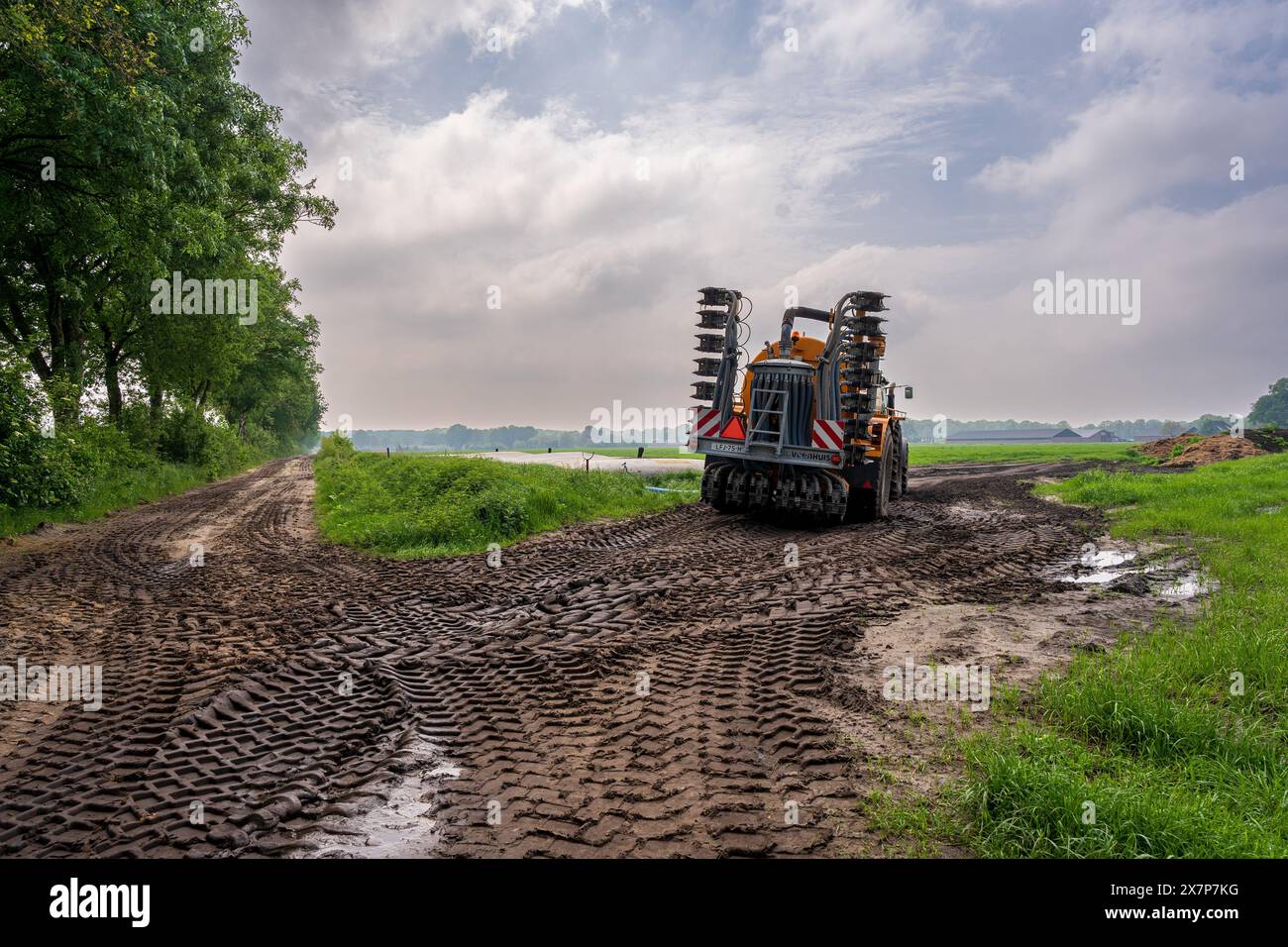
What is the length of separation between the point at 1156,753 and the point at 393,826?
4.02m

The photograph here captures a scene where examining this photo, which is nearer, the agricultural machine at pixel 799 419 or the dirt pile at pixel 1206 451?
the agricultural machine at pixel 799 419

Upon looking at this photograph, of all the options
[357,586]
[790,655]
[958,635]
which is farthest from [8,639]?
[958,635]

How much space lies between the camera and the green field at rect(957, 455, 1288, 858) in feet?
9.31

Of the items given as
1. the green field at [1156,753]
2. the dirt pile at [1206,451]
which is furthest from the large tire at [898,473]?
the dirt pile at [1206,451]

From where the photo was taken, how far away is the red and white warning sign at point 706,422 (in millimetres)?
13094

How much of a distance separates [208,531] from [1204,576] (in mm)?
15918

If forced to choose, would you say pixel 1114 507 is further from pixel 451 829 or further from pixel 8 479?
pixel 8 479

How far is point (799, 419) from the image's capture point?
485 inches
